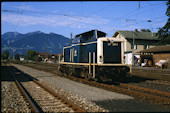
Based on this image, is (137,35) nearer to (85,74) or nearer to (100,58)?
(85,74)

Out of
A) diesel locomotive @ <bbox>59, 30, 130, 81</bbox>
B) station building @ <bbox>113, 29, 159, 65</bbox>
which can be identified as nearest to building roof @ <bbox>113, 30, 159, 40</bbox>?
station building @ <bbox>113, 29, 159, 65</bbox>

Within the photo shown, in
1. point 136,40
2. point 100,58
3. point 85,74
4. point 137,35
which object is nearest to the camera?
point 100,58

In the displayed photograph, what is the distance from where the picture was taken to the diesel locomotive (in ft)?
37.3

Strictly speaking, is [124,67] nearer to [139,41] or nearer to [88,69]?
[88,69]

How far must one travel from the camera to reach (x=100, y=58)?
11.5 m

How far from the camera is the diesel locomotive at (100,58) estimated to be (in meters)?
11.4

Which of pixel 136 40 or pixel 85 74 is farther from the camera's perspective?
pixel 136 40

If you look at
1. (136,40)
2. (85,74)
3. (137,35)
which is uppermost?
(137,35)

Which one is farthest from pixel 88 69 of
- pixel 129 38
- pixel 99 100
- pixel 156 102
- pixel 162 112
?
pixel 129 38

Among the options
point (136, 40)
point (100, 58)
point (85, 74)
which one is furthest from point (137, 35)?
point (100, 58)

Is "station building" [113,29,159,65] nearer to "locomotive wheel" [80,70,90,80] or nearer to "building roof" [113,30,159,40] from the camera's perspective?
"building roof" [113,30,159,40]

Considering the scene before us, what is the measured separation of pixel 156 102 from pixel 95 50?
6055 millimetres

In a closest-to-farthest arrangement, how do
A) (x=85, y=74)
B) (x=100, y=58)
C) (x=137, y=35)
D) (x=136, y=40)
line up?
(x=100, y=58) → (x=85, y=74) → (x=136, y=40) → (x=137, y=35)

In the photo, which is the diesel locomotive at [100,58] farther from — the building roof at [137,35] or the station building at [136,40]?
the building roof at [137,35]
